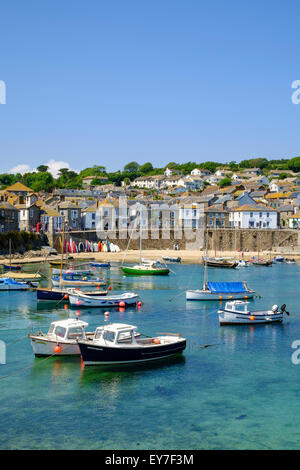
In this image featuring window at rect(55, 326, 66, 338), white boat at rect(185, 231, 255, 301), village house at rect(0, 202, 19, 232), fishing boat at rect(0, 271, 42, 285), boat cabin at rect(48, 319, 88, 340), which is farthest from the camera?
village house at rect(0, 202, 19, 232)

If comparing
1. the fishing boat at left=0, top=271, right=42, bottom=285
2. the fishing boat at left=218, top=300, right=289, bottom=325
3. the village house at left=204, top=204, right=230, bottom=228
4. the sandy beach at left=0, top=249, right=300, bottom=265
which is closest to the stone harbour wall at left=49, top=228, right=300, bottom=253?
the sandy beach at left=0, top=249, right=300, bottom=265

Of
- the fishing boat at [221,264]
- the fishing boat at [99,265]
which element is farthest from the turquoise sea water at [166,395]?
the fishing boat at [221,264]

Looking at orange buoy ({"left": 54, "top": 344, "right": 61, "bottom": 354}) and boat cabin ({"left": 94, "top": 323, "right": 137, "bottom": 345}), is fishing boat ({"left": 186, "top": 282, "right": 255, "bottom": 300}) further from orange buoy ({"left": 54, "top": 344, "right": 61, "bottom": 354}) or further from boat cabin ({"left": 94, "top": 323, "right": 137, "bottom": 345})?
orange buoy ({"left": 54, "top": 344, "right": 61, "bottom": 354})

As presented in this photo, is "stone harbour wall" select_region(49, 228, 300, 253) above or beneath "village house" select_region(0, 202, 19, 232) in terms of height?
beneath

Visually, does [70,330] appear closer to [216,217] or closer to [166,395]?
[166,395]

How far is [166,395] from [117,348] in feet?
14.0

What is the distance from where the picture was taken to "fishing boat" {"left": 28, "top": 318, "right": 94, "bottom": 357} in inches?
1075

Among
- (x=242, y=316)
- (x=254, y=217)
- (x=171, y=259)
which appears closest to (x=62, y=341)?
(x=242, y=316)

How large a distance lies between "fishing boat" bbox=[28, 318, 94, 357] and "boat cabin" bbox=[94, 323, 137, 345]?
120 centimetres

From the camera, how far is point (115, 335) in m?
26.0

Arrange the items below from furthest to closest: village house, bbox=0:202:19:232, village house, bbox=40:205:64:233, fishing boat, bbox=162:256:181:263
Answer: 1. village house, bbox=40:205:64:233
2. village house, bbox=0:202:19:232
3. fishing boat, bbox=162:256:181:263

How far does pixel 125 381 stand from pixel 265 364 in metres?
8.13

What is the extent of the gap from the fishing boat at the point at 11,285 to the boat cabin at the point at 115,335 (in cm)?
2864
